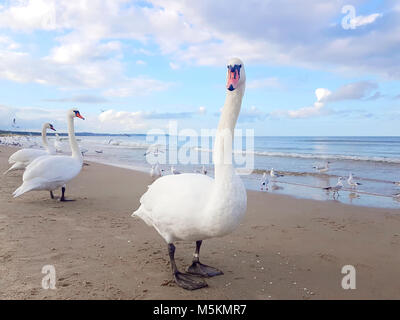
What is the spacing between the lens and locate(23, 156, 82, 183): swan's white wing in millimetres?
7852

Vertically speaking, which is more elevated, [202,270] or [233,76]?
[233,76]

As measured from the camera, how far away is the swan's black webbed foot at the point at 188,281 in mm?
3730

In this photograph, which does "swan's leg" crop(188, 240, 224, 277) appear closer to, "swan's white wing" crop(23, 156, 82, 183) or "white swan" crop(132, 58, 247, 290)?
"white swan" crop(132, 58, 247, 290)

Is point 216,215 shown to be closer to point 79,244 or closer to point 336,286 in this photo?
point 336,286

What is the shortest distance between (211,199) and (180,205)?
14.8 inches

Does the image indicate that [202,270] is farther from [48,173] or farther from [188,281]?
[48,173]

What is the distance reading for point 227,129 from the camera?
12.0ft

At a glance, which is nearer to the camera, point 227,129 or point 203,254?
point 227,129

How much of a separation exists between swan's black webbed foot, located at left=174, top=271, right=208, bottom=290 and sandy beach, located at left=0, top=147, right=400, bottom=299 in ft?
0.23

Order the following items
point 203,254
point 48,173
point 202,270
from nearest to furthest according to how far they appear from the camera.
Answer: point 202,270, point 203,254, point 48,173

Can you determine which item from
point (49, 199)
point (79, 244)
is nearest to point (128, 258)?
point (79, 244)

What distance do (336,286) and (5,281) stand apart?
151 inches

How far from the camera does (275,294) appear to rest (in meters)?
3.70

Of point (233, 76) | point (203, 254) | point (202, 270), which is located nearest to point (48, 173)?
point (203, 254)
